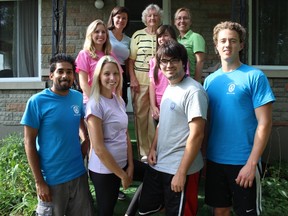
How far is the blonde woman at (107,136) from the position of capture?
2.60 m

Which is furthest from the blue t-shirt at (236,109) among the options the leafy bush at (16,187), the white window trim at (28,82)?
the white window trim at (28,82)

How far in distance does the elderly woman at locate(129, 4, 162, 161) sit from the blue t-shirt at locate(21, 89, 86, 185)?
122cm

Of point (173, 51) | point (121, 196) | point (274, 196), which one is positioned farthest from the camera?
point (274, 196)

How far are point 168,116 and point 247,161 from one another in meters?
0.63

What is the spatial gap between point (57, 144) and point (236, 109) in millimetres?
1331

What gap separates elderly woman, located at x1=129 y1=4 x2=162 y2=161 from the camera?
12.9 feet

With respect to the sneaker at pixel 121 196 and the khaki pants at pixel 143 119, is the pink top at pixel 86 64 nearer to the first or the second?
the khaki pants at pixel 143 119

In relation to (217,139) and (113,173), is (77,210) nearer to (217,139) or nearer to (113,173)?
(113,173)

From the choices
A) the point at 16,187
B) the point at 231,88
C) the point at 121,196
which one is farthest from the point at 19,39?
the point at 231,88

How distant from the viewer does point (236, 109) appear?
2.55m

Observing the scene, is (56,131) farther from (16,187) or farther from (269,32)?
(269,32)

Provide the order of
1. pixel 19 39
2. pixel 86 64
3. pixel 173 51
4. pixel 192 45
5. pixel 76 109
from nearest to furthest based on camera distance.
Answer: pixel 173 51, pixel 76 109, pixel 86 64, pixel 192 45, pixel 19 39

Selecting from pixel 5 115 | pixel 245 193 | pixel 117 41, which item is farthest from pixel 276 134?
pixel 5 115

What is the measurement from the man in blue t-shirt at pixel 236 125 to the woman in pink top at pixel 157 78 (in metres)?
0.91
